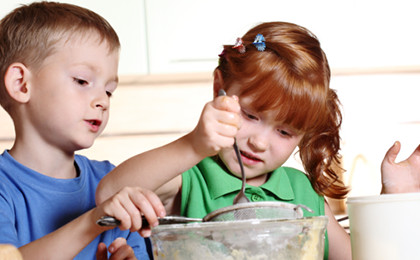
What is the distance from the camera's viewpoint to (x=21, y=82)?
38.0 inches

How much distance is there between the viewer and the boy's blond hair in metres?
0.96

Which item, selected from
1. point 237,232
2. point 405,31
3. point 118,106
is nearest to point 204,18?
point 118,106

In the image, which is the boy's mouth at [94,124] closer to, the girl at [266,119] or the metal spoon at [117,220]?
the girl at [266,119]

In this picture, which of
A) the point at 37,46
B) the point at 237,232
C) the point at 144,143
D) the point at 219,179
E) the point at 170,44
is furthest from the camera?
the point at 144,143

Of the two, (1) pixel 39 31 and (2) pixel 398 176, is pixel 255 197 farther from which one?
(1) pixel 39 31

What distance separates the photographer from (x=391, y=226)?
64 centimetres

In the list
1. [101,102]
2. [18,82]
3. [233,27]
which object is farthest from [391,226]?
[233,27]

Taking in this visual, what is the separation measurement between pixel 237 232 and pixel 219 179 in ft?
1.60

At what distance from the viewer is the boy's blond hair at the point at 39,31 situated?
37.8 inches

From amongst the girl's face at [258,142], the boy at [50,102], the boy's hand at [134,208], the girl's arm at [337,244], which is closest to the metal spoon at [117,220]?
the boy's hand at [134,208]

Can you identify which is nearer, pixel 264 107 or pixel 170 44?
pixel 264 107

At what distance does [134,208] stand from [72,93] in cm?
35

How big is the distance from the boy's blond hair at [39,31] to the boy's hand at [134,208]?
1.29 ft

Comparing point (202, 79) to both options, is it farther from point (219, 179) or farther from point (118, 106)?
point (219, 179)
